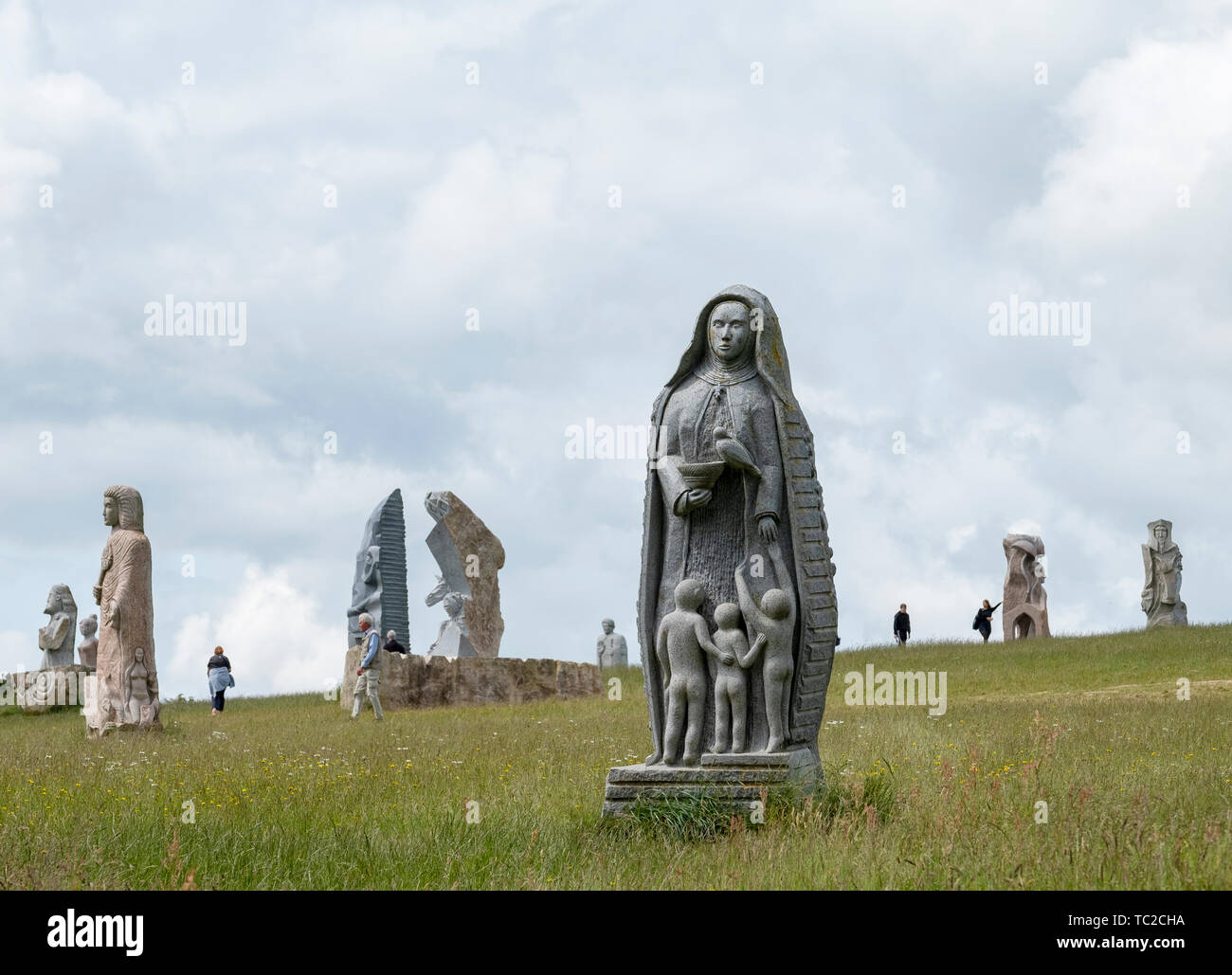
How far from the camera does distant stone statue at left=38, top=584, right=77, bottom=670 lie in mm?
30984

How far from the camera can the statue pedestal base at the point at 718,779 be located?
8.35 metres

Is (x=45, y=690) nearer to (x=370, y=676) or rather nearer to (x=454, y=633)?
(x=454, y=633)

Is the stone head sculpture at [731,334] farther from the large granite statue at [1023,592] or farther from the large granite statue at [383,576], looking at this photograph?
the large granite statue at [1023,592]

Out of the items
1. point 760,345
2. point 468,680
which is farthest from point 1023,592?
point 760,345

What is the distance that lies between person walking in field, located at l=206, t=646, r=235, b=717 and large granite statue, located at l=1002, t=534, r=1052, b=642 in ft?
61.7

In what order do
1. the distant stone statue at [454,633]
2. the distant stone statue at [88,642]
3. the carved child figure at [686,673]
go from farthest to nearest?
1. the distant stone statue at [88,642]
2. the distant stone statue at [454,633]
3. the carved child figure at [686,673]

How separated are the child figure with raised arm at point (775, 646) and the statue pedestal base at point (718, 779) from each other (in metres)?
0.20

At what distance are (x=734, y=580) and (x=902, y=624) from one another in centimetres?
2772

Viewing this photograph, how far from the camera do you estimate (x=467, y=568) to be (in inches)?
1027

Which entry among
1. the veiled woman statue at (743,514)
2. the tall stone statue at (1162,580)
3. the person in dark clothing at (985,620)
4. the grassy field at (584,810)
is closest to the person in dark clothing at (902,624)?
the person in dark clothing at (985,620)

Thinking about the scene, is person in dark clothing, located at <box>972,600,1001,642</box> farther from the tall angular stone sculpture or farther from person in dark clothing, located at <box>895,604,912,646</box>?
the tall angular stone sculpture

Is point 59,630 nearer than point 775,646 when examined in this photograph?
No
